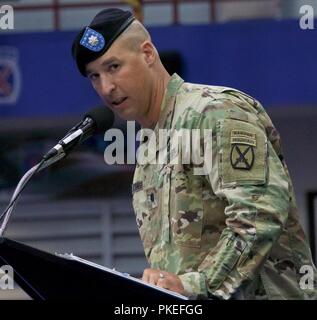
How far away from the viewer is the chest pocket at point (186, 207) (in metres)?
2.79

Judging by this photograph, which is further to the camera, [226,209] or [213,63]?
[213,63]

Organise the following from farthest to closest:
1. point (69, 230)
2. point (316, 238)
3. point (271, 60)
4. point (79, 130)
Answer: point (69, 230), point (316, 238), point (271, 60), point (79, 130)

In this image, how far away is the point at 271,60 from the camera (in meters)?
7.77

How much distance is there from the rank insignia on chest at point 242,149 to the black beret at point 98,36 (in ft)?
1.33

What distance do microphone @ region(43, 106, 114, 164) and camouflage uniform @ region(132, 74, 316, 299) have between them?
169 millimetres

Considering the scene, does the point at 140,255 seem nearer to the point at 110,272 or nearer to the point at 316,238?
the point at 316,238

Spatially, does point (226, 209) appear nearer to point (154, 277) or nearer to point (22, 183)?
point (154, 277)

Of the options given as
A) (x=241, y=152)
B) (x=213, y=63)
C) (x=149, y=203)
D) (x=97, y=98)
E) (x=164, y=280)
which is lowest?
(x=164, y=280)

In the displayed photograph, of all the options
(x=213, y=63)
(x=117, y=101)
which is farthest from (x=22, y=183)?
(x=213, y=63)

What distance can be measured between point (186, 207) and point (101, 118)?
0.30 metres

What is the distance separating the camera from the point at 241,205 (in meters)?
2.62

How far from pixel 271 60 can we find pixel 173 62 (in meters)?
0.65

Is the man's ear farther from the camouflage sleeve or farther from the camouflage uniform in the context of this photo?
the camouflage sleeve

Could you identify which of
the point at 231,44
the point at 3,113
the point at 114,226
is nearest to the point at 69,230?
the point at 114,226
